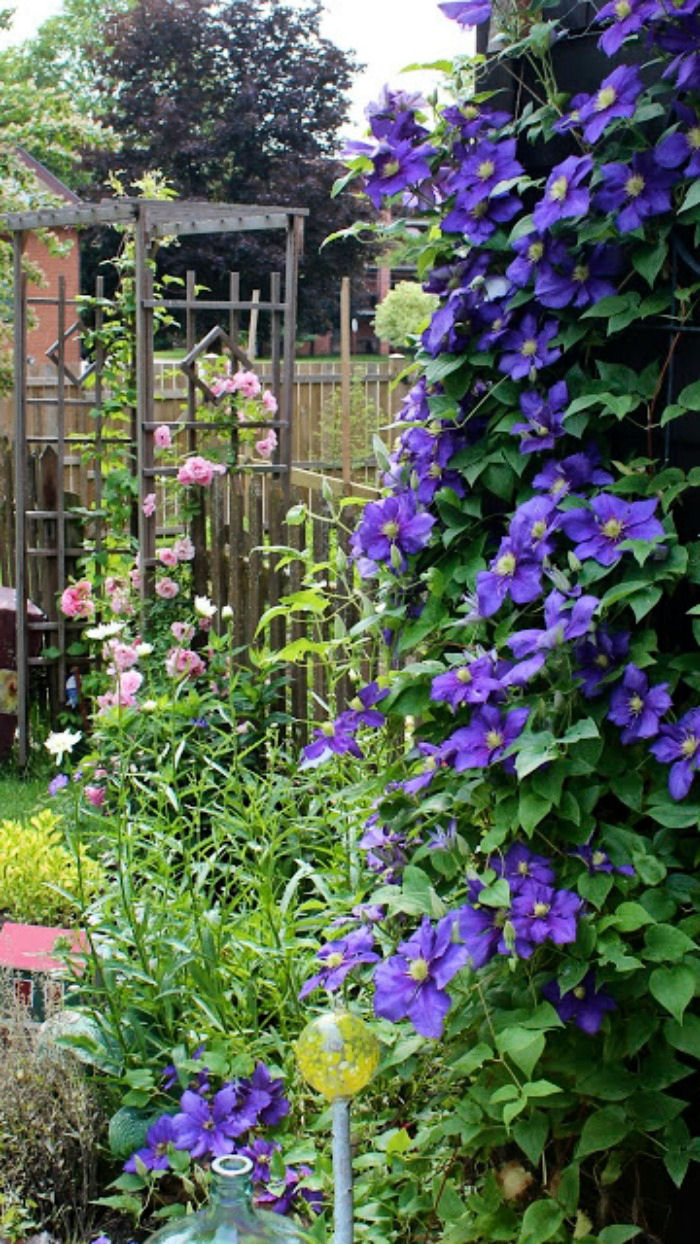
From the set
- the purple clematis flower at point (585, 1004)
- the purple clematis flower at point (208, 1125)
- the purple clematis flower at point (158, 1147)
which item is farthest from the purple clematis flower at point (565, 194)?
the purple clematis flower at point (158, 1147)

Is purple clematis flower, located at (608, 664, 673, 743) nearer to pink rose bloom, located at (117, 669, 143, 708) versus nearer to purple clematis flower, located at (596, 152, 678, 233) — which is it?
purple clematis flower, located at (596, 152, 678, 233)

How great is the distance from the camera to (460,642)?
6.85 ft

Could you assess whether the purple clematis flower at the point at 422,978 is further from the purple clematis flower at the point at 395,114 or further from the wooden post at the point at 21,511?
the wooden post at the point at 21,511

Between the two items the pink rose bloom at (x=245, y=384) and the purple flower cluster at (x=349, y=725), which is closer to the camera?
the purple flower cluster at (x=349, y=725)

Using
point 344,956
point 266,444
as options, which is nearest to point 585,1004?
point 344,956

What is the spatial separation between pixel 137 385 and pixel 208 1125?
3.78 meters

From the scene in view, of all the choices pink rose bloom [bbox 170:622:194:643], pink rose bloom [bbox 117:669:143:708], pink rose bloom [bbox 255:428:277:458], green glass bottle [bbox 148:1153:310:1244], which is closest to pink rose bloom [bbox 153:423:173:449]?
pink rose bloom [bbox 255:428:277:458]

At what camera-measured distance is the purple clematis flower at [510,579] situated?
1.87 metres

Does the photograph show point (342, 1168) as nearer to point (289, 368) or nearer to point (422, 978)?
point (422, 978)

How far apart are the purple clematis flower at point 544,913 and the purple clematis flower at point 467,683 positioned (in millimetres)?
259

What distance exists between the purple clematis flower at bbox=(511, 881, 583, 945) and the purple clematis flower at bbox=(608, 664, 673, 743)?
8.5 inches

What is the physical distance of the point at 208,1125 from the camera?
240cm

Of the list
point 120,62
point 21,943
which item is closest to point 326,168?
point 120,62

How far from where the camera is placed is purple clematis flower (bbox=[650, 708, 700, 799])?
176cm
